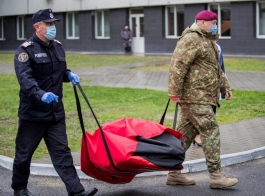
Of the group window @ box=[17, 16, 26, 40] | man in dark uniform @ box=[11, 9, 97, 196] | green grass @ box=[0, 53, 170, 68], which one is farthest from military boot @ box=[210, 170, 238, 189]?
window @ box=[17, 16, 26, 40]

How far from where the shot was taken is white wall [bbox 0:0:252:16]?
35.2 metres

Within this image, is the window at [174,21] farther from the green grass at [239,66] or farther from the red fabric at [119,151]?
the red fabric at [119,151]

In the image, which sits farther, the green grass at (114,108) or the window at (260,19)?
the window at (260,19)

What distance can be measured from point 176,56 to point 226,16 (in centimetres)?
2631

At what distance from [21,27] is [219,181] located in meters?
39.8

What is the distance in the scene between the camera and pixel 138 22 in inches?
1462

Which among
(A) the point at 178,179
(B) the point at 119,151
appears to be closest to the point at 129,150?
(B) the point at 119,151

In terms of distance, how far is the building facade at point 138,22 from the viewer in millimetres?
31078

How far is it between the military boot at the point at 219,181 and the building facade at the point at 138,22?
24.5m

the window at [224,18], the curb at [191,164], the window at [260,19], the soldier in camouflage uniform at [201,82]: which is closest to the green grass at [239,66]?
the window at [260,19]

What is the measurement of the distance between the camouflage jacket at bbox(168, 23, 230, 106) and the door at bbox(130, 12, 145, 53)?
30201 millimetres

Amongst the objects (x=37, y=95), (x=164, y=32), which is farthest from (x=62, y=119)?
(x=164, y=32)

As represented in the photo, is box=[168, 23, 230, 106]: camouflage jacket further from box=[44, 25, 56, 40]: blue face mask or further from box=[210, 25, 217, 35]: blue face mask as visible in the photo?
box=[44, 25, 56, 40]: blue face mask

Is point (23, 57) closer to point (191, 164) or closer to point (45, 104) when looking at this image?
point (45, 104)
